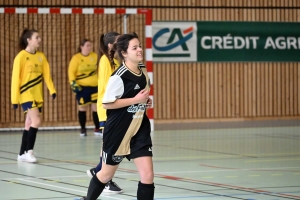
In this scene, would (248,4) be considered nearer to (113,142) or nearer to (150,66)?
(150,66)

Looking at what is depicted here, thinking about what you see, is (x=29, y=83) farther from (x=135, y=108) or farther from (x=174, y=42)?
(x=174, y=42)

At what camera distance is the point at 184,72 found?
1667 centimetres

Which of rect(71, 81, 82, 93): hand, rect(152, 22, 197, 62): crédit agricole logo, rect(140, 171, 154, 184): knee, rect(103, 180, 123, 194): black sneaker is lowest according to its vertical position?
rect(103, 180, 123, 194): black sneaker

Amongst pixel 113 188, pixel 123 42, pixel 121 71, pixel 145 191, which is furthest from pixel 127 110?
pixel 113 188

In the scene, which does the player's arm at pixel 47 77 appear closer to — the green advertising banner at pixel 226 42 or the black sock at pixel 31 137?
the black sock at pixel 31 137

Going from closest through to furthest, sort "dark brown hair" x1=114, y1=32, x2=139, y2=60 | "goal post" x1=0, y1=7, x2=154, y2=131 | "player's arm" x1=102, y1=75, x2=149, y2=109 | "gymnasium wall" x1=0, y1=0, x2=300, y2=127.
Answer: "player's arm" x1=102, y1=75, x2=149, y2=109 < "dark brown hair" x1=114, y1=32, x2=139, y2=60 < "goal post" x1=0, y1=7, x2=154, y2=131 < "gymnasium wall" x1=0, y1=0, x2=300, y2=127

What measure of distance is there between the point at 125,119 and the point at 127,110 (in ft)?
0.23

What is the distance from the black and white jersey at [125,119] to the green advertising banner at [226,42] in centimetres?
1106

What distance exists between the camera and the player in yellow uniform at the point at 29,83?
927 cm

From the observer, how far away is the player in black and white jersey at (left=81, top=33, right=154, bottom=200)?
210 inches

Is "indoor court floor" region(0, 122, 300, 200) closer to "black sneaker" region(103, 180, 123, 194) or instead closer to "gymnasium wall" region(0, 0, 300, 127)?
"black sneaker" region(103, 180, 123, 194)

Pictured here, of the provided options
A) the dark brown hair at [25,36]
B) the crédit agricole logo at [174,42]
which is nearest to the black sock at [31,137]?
the dark brown hair at [25,36]

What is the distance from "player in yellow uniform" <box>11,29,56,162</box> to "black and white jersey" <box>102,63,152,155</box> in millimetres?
4048

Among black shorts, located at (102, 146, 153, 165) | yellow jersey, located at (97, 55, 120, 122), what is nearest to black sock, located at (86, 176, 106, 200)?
black shorts, located at (102, 146, 153, 165)
